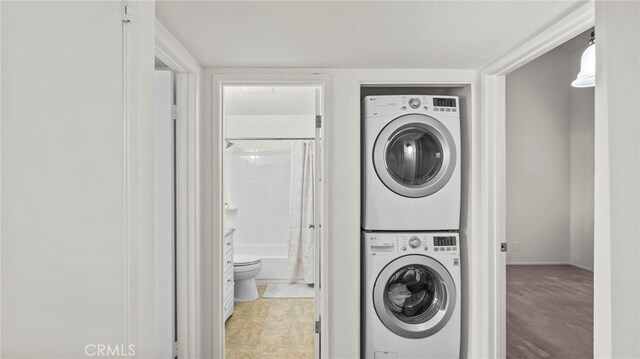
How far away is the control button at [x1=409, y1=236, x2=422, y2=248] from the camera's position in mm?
2535

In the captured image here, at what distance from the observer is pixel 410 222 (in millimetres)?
2537

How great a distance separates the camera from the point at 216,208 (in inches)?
97.3

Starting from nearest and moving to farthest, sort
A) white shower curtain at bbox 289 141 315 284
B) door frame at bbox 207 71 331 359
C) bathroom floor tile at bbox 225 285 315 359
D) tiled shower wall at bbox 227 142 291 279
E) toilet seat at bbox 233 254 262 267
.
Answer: door frame at bbox 207 71 331 359, bathroom floor tile at bbox 225 285 315 359, toilet seat at bbox 233 254 262 267, white shower curtain at bbox 289 141 315 284, tiled shower wall at bbox 227 142 291 279

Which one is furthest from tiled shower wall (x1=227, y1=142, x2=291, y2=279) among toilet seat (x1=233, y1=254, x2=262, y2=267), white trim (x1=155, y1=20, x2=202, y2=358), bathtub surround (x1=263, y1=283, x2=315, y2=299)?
white trim (x1=155, y1=20, x2=202, y2=358)

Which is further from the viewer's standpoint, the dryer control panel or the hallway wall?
the hallway wall

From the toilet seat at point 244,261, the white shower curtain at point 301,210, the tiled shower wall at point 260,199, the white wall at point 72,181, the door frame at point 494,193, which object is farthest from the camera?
the tiled shower wall at point 260,199

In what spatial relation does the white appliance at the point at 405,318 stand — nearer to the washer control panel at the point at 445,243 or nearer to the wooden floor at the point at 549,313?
the washer control panel at the point at 445,243

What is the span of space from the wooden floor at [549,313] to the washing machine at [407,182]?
1.29 metres

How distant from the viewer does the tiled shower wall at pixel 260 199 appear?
511 centimetres

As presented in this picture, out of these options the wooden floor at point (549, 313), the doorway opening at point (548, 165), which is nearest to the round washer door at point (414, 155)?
the wooden floor at point (549, 313)

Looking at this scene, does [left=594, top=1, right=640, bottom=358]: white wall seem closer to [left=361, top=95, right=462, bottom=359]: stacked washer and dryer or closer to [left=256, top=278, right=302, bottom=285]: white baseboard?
[left=361, top=95, right=462, bottom=359]: stacked washer and dryer

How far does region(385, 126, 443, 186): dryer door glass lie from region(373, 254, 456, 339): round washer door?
1.86ft

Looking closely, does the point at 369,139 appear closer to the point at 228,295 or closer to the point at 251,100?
the point at 228,295

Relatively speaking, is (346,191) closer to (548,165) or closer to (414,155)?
(414,155)
